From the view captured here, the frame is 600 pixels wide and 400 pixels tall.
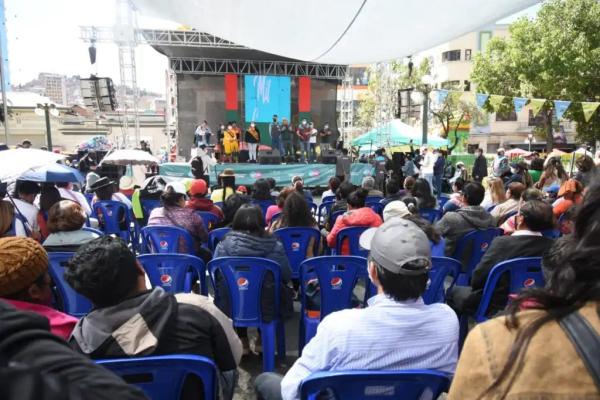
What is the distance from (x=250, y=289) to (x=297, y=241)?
1.16 meters

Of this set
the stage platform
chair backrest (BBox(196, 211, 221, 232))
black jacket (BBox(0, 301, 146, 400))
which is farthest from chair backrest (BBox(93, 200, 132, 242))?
the stage platform

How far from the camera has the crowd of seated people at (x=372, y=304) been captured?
0.81 metres

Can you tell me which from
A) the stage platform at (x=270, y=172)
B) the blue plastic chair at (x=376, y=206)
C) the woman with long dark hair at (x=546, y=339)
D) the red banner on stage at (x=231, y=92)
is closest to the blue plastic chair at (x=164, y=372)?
the woman with long dark hair at (x=546, y=339)

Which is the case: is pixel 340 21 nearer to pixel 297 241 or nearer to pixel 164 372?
pixel 297 241

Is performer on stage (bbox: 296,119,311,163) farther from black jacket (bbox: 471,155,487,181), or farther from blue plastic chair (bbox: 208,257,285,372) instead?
blue plastic chair (bbox: 208,257,285,372)

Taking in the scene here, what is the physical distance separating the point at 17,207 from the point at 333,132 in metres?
18.8

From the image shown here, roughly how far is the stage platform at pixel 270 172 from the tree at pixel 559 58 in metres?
10.2

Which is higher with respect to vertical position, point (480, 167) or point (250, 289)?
point (480, 167)

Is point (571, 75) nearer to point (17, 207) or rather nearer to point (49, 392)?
point (17, 207)

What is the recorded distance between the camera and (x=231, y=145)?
623 inches

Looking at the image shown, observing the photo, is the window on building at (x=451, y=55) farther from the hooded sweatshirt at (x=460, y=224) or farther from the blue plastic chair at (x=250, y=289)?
the blue plastic chair at (x=250, y=289)

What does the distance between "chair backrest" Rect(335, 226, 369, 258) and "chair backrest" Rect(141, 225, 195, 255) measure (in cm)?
140

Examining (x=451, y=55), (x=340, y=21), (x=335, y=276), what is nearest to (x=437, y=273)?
(x=335, y=276)

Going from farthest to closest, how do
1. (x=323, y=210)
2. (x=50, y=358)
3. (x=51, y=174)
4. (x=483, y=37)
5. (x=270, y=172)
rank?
(x=483, y=37)
(x=270, y=172)
(x=323, y=210)
(x=51, y=174)
(x=50, y=358)
